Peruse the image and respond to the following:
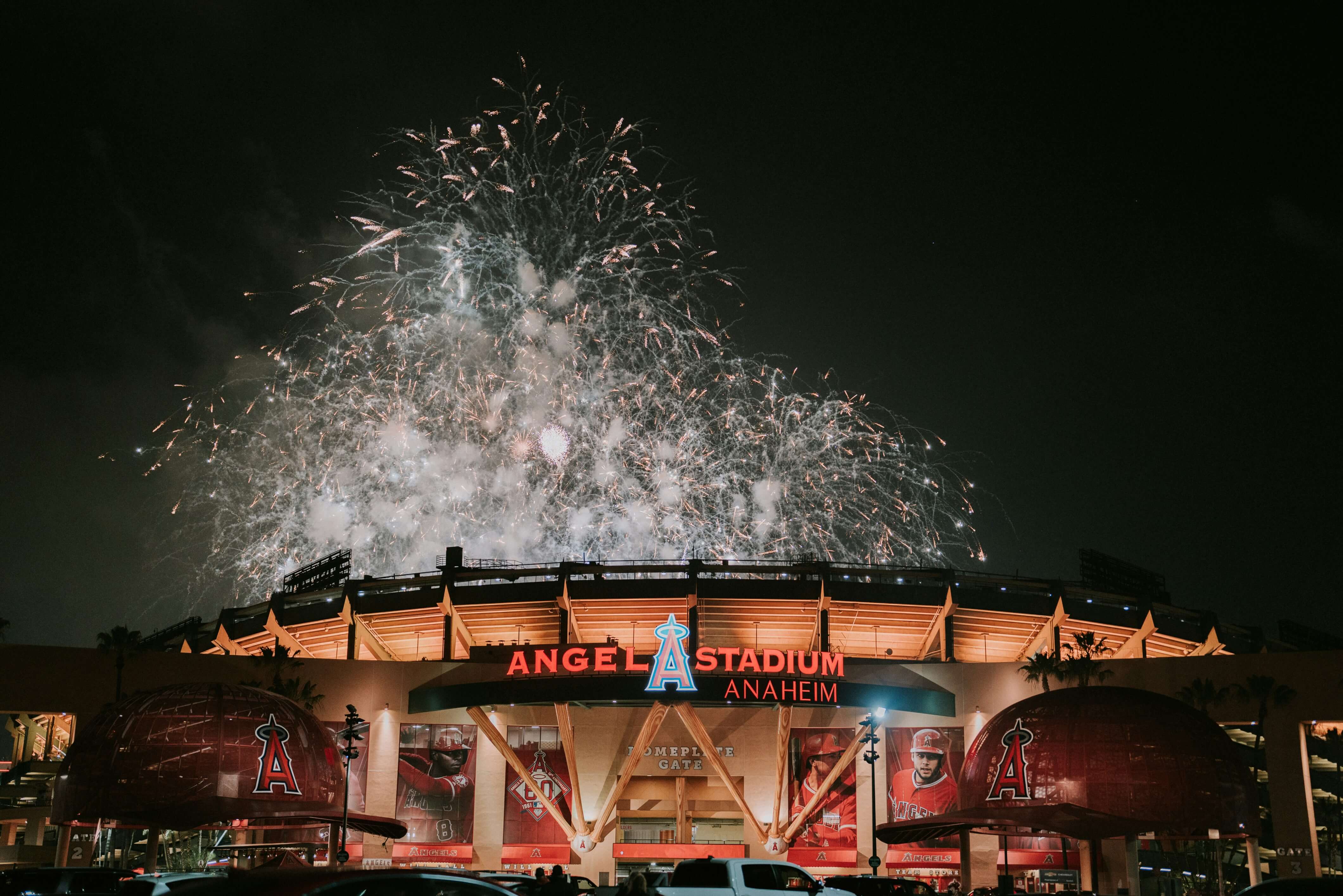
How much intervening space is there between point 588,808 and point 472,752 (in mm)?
6395

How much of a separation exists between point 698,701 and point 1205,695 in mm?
23495

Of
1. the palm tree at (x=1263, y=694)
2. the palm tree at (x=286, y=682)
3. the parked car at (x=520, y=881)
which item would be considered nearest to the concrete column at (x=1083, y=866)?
the palm tree at (x=1263, y=694)

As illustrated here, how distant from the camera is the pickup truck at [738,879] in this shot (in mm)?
21766

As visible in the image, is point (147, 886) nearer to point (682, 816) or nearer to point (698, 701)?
point (698, 701)

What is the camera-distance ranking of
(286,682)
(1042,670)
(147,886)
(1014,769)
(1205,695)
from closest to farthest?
(147,886), (1014,769), (1205,695), (1042,670), (286,682)

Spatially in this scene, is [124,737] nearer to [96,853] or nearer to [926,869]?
[96,853]

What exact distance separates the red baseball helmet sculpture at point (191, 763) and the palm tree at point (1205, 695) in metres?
38.3

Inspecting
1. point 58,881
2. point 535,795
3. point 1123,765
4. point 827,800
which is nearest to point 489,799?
point 535,795

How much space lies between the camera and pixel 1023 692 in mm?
56062

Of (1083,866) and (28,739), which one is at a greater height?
(28,739)

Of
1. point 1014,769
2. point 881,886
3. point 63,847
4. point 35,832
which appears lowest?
point 35,832

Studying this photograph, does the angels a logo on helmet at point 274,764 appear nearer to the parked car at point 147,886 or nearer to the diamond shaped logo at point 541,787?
the parked car at point 147,886

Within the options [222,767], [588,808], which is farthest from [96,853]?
[222,767]

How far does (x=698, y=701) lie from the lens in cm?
5153
